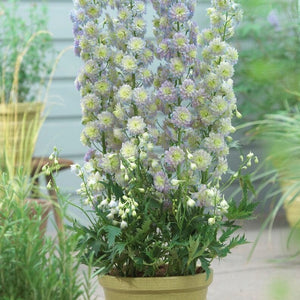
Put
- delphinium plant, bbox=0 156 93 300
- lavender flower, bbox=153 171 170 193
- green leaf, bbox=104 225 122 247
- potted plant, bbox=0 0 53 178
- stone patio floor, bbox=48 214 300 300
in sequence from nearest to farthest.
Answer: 1. delphinium plant, bbox=0 156 93 300
2. green leaf, bbox=104 225 122 247
3. lavender flower, bbox=153 171 170 193
4. stone patio floor, bbox=48 214 300 300
5. potted plant, bbox=0 0 53 178

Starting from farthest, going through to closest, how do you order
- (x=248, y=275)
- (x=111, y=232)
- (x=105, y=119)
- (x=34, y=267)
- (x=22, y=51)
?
(x=22, y=51) < (x=248, y=275) < (x=105, y=119) < (x=111, y=232) < (x=34, y=267)

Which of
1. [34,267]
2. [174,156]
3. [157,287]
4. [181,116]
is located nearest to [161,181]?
[174,156]

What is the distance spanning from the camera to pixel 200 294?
1857 mm

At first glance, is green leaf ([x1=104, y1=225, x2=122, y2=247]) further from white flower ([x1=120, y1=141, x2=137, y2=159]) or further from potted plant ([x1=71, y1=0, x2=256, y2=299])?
white flower ([x1=120, y1=141, x2=137, y2=159])

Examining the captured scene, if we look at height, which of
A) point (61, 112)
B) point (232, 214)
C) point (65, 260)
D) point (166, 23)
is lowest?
point (61, 112)

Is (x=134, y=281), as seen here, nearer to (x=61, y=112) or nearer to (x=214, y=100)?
(x=214, y=100)

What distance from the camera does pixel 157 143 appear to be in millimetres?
1906

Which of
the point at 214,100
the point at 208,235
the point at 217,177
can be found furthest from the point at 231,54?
the point at 208,235

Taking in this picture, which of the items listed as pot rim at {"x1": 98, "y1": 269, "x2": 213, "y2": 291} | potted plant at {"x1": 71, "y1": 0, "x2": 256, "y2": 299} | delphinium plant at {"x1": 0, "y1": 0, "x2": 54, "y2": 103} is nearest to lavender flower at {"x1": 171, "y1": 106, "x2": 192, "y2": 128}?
potted plant at {"x1": 71, "y1": 0, "x2": 256, "y2": 299}

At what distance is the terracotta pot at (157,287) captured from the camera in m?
1.79

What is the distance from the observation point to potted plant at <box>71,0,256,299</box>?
180cm

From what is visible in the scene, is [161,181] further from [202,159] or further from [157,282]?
[157,282]

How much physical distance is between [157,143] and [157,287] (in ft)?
1.34

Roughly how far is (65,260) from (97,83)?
85 cm
